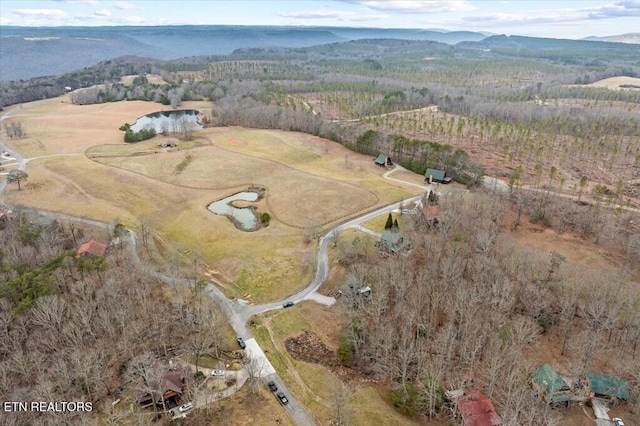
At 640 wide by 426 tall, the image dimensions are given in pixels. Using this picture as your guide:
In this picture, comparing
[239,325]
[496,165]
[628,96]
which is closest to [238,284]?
[239,325]

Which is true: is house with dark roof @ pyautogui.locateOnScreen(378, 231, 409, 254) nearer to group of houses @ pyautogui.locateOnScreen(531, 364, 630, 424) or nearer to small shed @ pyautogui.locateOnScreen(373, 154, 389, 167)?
group of houses @ pyautogui.locateOnScreen(531, 364, 630, 424)

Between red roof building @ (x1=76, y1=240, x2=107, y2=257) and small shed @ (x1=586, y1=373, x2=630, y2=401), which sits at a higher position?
red roof building @ (x1=76, y1=240, x2=107, y2=257)

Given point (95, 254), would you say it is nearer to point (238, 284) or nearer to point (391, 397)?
point (238, 284)

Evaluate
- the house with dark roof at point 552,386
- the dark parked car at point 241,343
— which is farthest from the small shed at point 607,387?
the dark parked car at point 241,343

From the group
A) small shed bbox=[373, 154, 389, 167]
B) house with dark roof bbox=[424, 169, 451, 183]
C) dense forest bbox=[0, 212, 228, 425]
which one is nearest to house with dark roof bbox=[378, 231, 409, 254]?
dense forest bbox=[0, 212, 228, 425]

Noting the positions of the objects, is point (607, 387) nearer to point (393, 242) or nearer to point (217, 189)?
point (393, 242)
